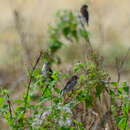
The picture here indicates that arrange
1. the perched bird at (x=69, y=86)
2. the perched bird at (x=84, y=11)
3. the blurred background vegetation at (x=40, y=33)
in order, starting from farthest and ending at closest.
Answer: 1. the blurred background vegetation at (x=40, y=33)
2. the perched bird at (x=84, y=11)
3. the perched bird at (x=69, y=86)

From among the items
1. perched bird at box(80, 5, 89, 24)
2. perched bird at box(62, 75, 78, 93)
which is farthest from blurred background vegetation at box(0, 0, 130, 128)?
perched bird at box(62, 75, 78, 93)

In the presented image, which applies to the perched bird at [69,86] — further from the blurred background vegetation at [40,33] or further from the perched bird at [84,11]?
the blurred background vegetation at [40,33]

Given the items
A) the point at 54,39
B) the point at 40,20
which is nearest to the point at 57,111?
the point at 54,39

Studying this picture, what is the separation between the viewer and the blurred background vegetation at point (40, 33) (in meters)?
7.97

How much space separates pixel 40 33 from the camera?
10.1m

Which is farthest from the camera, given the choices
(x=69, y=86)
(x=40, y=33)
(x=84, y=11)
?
(x=40, y=33)

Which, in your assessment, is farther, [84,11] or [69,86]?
[84,11]

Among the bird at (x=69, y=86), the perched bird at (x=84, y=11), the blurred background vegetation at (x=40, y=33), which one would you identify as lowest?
the bird at (x=69, y=86)

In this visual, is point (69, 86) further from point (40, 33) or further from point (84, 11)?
point (40, 33)

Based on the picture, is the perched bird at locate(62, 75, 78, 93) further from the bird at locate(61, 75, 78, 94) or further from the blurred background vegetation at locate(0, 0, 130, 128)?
the blurred background vegetation at locate(0, 0, 130, 128)

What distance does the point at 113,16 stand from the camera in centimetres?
1220

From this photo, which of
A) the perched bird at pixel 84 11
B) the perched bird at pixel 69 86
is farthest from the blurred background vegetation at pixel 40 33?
the perched bird at pixel 69 86

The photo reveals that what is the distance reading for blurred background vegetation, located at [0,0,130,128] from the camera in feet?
26.2

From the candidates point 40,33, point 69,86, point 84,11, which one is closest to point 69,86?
point 69,86
